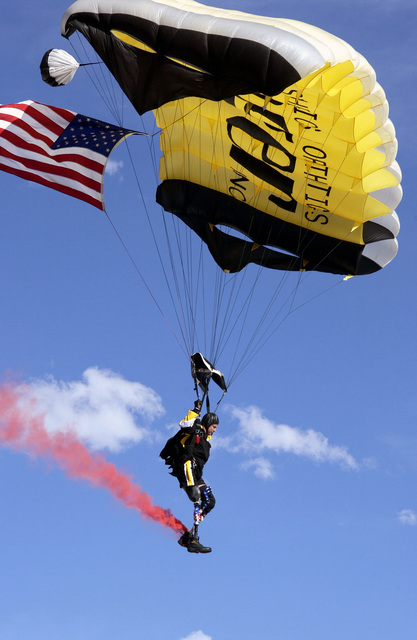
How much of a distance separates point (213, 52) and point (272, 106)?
2.88m

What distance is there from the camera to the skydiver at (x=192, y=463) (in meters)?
17.7

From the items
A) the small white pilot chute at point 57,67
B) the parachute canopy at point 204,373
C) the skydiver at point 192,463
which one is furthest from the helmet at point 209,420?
the small white pilot chute at point 57,67

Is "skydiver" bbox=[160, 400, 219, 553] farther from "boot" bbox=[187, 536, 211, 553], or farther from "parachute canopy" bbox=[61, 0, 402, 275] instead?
"parachute canopy" bbox=[61, 0, 402, 275]

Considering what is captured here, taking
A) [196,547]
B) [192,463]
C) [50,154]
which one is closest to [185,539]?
[196,547]

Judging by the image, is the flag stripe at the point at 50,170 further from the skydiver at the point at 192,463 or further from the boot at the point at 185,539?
the boot at the point at 185,539

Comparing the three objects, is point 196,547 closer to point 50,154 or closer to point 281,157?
point 281,157

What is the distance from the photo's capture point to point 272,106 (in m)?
19.1

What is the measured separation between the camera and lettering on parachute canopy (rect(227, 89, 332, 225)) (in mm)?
18875

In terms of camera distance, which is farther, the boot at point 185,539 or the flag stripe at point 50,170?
the flag stripe at point 50,170

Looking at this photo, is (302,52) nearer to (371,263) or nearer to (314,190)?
(314,190)

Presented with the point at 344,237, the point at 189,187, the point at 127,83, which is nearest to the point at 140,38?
the point at 127,83

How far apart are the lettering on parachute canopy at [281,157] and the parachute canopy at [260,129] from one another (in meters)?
0.02

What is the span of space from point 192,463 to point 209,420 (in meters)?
0.83

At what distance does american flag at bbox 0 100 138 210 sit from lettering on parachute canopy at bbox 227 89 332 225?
7.70ft
